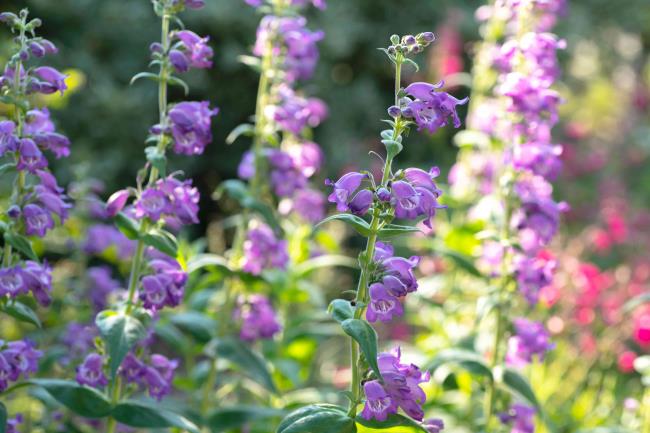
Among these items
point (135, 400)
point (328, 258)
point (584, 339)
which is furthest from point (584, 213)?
point (135, 400)

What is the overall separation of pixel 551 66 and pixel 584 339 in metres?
2.20

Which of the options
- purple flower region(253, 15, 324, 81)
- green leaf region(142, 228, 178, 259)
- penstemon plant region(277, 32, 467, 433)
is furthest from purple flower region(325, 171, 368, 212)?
purple flower region(253, 15, 324, 81)

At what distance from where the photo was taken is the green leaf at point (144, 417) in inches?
94.3

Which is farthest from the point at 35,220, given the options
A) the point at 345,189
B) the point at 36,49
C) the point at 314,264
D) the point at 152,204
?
the point at 314,264

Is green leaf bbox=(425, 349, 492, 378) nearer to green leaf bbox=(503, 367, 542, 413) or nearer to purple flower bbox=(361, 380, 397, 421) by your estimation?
green leaf bbox=(503, 367, 542, 413)

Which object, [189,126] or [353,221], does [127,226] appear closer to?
[189,126]

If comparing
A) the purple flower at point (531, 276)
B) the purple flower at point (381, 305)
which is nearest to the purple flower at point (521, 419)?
the purple flower at point (531, 276)

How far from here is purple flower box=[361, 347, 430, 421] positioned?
1.99 meters

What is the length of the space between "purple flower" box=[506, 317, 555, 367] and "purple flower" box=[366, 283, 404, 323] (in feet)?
3.42

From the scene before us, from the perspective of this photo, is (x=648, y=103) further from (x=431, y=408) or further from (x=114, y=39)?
(x=431, y=408)

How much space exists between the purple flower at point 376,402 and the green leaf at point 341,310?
0.51ft

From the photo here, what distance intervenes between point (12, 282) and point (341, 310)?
902 millimetres

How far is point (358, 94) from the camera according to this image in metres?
7.60

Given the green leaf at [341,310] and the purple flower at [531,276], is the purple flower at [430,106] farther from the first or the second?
the purple flower at [531,276]
